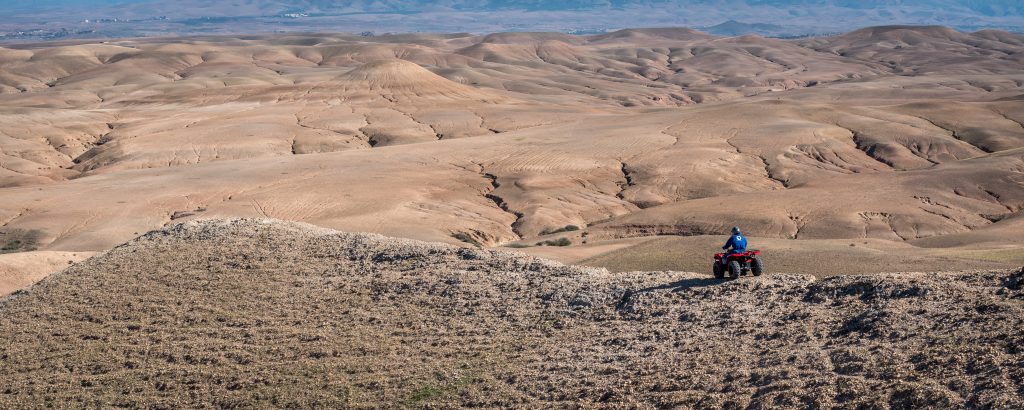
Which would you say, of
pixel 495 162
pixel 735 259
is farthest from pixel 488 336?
pixel 495 162

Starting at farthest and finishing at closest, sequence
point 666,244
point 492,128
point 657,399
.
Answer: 1. point 492,128
2. point 666,244
3. point 657,399

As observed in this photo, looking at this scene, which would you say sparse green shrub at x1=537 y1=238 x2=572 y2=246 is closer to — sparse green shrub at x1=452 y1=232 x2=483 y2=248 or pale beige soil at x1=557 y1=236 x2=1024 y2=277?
sparse green shrub at x1=452 y1=232 x2=483 y2=248

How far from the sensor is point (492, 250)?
65.8 ft

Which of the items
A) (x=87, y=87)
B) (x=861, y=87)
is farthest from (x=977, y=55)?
(x=87, y=87)

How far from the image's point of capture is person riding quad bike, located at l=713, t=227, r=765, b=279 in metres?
15.9

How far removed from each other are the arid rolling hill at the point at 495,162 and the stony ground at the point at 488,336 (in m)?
13.2

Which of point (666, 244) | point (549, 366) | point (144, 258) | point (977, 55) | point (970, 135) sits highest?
point (549, 366)

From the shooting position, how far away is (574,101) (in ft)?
342

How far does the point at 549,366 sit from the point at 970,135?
5391cm

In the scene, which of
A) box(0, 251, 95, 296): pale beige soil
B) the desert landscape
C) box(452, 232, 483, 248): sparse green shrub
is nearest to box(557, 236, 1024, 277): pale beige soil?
the desert landscape

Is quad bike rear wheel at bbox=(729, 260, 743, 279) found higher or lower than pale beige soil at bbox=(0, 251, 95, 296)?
higher

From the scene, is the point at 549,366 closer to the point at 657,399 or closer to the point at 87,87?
the point at 657,399

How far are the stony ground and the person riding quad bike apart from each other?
0.31 meters

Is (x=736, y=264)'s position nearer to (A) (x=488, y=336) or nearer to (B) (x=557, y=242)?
(A) (x=488, y=336)
